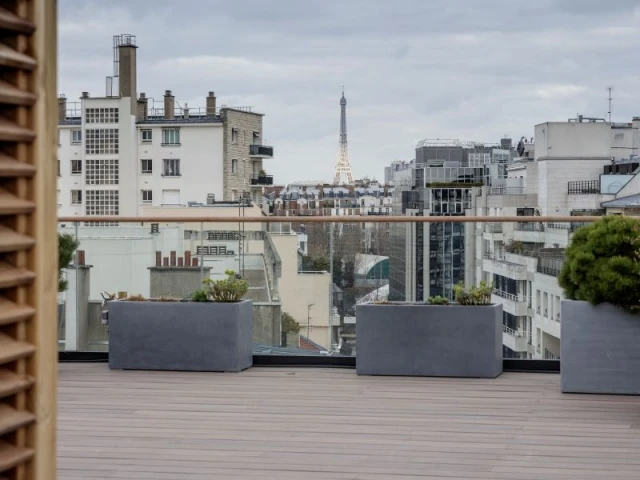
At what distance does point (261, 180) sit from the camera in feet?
247

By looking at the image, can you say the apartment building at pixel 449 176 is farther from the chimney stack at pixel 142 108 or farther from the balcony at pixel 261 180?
the chimney stack at pixel 142 108

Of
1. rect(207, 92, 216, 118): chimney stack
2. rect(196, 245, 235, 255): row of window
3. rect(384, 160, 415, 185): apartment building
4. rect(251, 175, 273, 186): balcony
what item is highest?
rect(207, 92, 216, 118): chimney stack

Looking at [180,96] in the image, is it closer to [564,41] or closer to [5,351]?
[564,41]

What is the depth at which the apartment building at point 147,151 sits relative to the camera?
231 feet

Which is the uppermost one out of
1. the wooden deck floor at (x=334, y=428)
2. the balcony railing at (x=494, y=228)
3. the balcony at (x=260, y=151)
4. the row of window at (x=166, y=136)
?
the row of window at (x=166, y=136)

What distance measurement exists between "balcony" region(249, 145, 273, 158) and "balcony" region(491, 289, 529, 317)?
67.2 m

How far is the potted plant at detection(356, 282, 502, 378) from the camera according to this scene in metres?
5.81

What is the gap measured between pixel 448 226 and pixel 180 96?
6730 cm

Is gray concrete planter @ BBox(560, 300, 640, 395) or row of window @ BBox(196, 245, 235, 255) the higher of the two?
row of window @ BBox(196, 245, 235, 255)

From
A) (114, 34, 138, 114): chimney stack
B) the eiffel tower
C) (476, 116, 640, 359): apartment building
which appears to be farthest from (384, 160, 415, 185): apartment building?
(114, 34, 138, 114): chimney stack

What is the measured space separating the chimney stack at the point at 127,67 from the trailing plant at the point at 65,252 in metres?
58.7

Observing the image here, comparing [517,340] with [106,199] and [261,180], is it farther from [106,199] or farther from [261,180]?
[261,180]

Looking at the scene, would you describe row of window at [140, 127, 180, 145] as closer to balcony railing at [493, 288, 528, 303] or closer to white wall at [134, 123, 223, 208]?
white wall at [134, 123, 223, 208]

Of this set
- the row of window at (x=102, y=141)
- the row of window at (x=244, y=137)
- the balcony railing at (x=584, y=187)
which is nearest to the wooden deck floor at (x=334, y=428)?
the balcony railing at (x=584, y=187)
